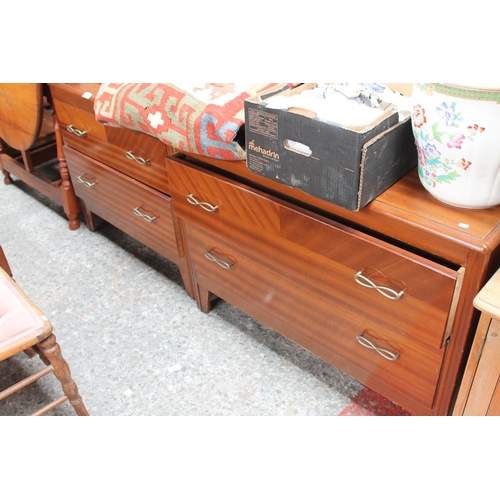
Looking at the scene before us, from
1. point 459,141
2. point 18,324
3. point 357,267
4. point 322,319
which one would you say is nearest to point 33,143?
point 18,324

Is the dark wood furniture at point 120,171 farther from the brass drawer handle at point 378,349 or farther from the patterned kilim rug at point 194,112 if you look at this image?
the brass drawer handle at point 378,349

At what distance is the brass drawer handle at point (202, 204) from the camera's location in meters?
1.56

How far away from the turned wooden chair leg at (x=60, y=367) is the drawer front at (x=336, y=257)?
579mm

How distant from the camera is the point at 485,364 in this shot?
1.11 meters

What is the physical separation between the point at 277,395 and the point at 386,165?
85 centimetres

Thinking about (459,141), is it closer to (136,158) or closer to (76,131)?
(136,158)

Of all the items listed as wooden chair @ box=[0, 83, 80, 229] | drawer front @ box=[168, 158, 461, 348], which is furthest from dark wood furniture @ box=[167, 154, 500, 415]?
wooden chair @ box=[0, 83, 80, 229]

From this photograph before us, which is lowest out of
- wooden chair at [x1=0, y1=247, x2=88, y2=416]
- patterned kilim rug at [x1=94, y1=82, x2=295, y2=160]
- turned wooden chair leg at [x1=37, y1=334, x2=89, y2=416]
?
turned wooden chair leg at [x1=37, y1=334, x2=89, y2=416]

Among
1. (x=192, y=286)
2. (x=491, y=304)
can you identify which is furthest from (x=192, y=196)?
(x=491, y=304)

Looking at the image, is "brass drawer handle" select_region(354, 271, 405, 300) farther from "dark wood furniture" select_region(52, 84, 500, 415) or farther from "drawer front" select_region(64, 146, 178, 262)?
"drawer front" select_region(64, 146, 178, 262)

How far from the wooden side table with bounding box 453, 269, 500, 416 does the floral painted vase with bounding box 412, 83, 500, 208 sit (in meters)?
0.19

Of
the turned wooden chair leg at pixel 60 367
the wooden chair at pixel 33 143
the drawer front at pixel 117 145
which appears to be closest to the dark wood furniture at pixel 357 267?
the drawer front at pixel 117 145

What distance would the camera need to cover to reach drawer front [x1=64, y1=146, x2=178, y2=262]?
1889 millimetres
